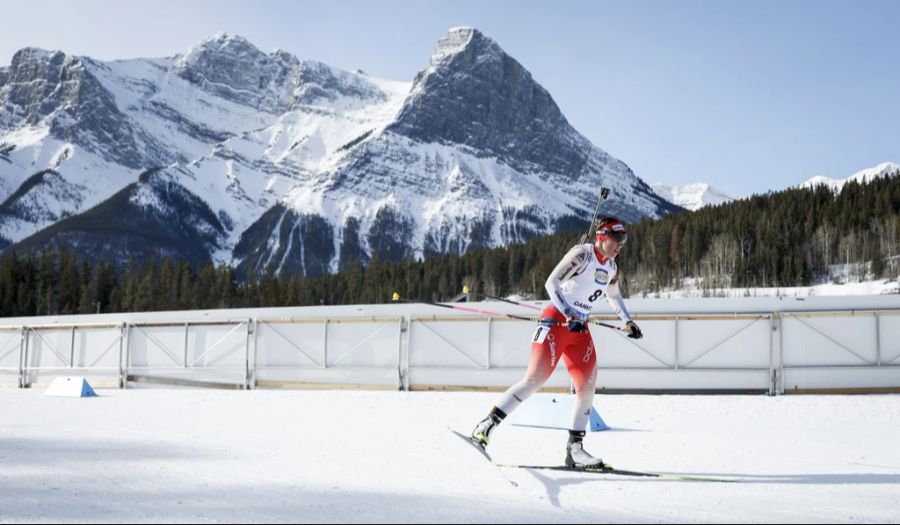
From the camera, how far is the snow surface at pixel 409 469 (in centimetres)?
445

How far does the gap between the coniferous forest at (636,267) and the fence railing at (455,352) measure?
75.5 meters

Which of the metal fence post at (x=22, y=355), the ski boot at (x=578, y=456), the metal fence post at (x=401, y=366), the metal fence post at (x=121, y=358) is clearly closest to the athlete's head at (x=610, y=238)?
the ski boot at (x=578, y=456)

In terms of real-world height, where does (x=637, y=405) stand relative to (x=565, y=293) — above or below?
below

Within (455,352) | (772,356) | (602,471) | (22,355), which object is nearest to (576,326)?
(602,471)

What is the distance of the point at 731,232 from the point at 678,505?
98652 mm

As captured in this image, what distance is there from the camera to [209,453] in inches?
267

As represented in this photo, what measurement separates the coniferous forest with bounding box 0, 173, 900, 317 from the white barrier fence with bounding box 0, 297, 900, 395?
7545cm

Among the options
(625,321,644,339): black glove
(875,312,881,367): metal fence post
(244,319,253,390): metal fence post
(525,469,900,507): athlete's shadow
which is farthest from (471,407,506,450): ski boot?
(244,319,253,390): metal fence post

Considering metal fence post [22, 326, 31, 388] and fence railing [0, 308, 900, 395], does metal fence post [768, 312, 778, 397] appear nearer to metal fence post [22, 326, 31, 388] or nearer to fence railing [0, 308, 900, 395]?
fence railing [0, 308, 900, 395]

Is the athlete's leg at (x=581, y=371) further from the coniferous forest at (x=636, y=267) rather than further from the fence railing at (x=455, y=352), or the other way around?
the coniferous forest at (x=636, y=267)

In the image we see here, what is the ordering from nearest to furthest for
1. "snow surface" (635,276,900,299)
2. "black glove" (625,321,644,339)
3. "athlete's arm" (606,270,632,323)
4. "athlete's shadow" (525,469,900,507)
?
"athlete's shadow" (525,469,900,507) < "black glove" (625,321,644,339) < "athlete's arm" (606,270,632,323) < "snow surface" (635,276,900,299)

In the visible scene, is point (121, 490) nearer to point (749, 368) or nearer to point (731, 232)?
point (749, 368)

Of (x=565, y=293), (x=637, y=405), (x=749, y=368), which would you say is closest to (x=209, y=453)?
(x=565, y=293)

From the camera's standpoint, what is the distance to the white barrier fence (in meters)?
16.9
